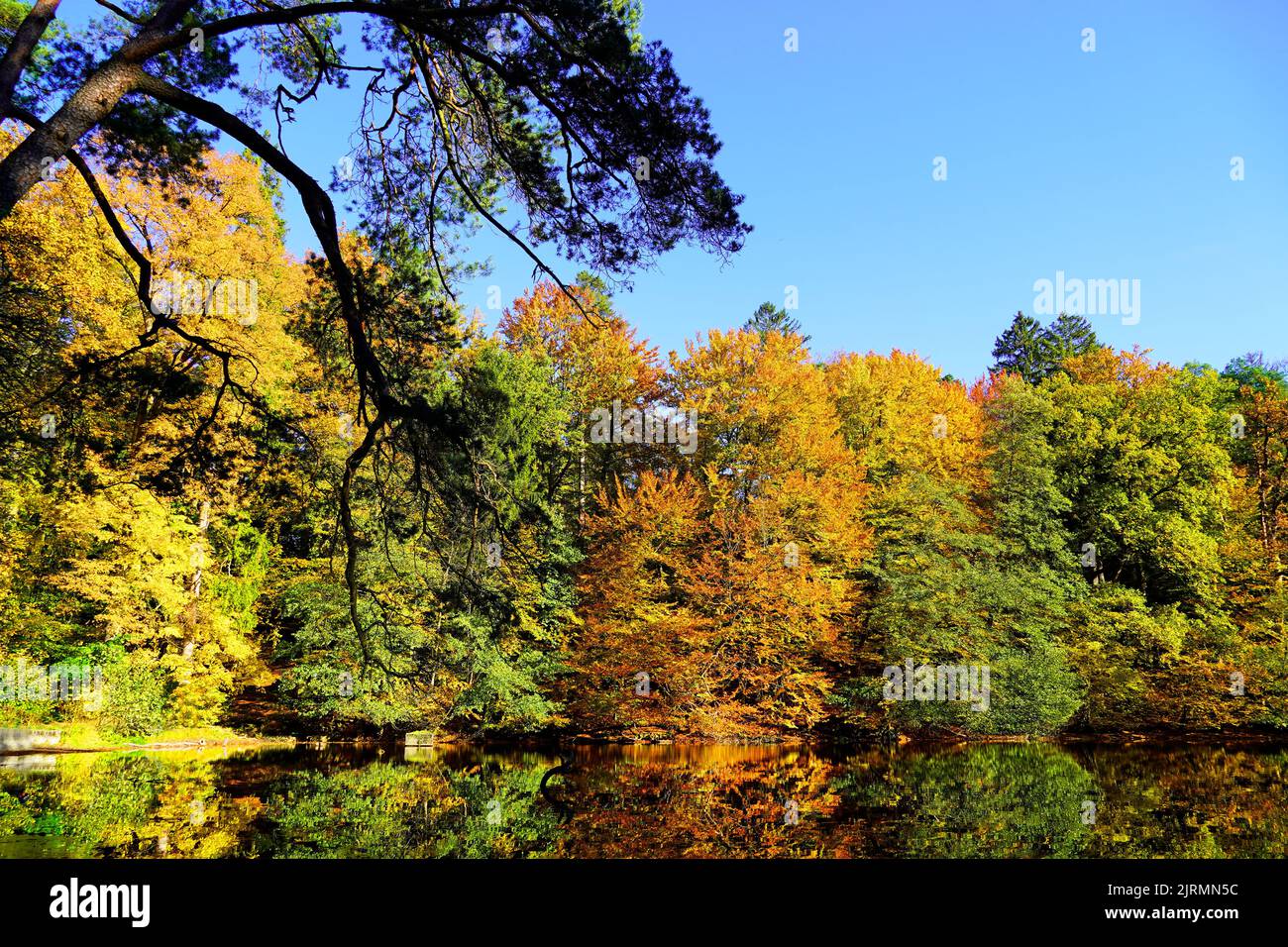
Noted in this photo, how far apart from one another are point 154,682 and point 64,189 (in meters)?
10.5

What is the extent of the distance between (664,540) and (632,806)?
9621 mm

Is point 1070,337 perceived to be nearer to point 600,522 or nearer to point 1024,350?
point 1024,350

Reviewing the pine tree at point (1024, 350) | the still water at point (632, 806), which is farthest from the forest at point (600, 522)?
the pine tree at point (1024, 350)

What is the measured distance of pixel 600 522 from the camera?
68.7 ft

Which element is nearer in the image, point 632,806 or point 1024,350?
point 632,806

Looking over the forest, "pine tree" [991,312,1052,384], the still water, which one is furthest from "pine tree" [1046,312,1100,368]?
the still water

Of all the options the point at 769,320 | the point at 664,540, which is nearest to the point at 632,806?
the point at 664,540

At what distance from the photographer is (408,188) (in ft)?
23.8

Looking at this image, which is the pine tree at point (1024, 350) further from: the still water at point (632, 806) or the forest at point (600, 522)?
the still water at point (632, 806)

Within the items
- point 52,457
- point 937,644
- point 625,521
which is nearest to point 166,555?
point 52,457

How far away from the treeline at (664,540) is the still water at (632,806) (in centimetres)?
245

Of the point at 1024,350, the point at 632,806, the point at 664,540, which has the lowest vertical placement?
the point at 632,806

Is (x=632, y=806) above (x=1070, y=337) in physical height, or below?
below
